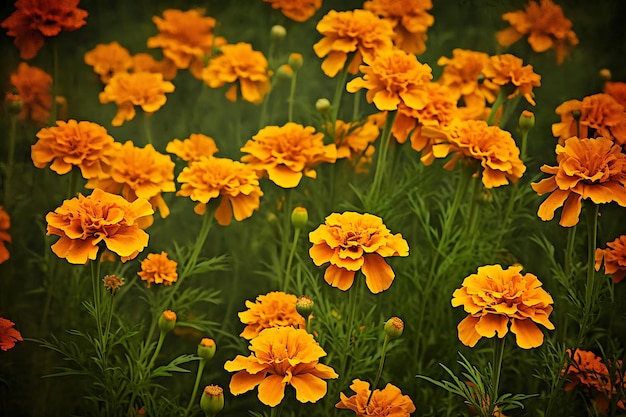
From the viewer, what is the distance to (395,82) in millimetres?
1503

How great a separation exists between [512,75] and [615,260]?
446mm

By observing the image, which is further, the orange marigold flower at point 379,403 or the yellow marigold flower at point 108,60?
the yellow marigold flower at point 108,60

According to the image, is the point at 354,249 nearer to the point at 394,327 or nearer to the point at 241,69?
the point at 394,327

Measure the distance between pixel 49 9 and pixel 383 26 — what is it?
71 cm

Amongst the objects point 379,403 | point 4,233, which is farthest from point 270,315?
point 4,233

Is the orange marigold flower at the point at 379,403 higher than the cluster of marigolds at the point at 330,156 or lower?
lower

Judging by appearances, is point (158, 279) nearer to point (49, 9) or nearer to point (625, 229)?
point (49, 9)

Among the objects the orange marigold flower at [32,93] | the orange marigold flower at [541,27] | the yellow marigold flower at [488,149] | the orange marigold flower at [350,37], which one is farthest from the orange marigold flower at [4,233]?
the orange marigold flower at [541,27]

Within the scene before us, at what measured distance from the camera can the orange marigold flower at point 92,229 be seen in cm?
115

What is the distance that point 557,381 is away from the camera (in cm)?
134

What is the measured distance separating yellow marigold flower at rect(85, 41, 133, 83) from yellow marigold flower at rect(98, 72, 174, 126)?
0.17 metres

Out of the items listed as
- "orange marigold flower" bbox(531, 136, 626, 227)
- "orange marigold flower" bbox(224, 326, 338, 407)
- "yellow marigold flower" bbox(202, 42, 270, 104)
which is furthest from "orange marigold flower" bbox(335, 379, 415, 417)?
"yellow marigold flower" bbox(202, 42, 270, 104)

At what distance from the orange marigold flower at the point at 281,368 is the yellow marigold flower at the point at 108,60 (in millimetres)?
1103

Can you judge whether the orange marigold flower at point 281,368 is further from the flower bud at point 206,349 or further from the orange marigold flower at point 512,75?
the orange marigold flower at point 512,75
